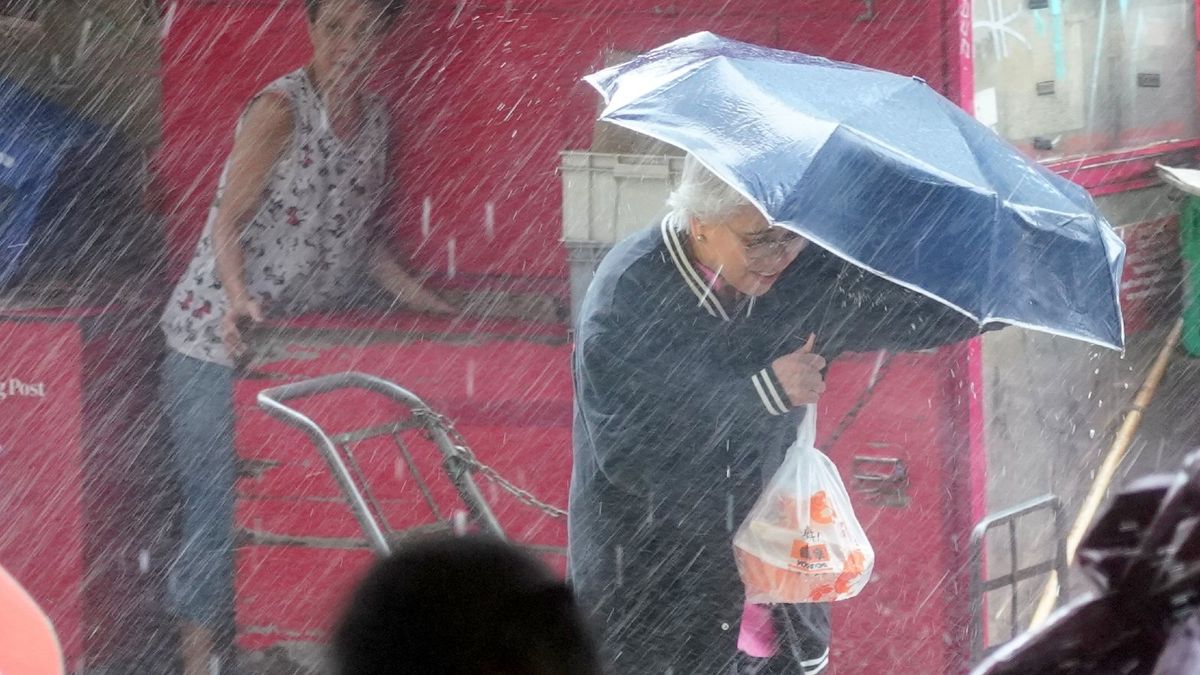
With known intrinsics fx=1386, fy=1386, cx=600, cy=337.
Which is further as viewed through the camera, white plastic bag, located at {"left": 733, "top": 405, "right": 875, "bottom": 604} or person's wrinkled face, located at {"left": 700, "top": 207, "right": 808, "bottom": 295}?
white plastic bag, located at {"left": 733, "top": 405, "right": 875, "bottom": 604}

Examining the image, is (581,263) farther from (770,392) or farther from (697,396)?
(770,392)

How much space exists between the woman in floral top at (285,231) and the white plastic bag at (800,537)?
3.67 feet

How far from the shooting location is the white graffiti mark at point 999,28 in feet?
17.9

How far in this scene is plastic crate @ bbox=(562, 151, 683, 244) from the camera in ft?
12.0

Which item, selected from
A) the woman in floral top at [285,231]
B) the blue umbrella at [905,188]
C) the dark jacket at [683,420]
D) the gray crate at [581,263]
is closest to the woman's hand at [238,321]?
the woman in floral top at [285,231]

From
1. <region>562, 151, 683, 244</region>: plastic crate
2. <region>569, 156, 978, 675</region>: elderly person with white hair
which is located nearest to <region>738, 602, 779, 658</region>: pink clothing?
<region>569, 156, 978, 675</region>: elderly person with white hair

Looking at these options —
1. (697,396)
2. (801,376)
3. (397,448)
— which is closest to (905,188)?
(801,376)

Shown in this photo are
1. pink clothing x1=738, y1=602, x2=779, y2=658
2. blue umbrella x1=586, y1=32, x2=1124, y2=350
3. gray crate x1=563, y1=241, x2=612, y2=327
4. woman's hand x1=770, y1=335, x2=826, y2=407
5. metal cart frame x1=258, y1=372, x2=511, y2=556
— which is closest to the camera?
blue umbrella x1=586, y1=32, x2=1124, y2=350

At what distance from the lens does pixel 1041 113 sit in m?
5.62

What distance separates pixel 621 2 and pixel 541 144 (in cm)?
44

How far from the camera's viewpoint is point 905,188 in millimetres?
2818

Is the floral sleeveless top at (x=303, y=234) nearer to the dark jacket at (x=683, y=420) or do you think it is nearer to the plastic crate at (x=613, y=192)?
the plastic crate at (x=613, y=192)

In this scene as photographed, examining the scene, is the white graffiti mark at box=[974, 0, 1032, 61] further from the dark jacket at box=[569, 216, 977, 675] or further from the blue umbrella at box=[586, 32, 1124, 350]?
the dark jacket at box=[569, 216, 977, 675]

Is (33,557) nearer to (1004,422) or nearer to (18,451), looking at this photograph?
(18,451)
